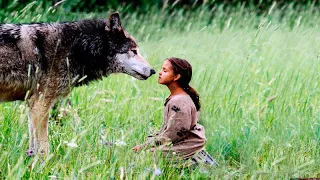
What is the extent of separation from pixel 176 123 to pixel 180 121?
3 centimetres

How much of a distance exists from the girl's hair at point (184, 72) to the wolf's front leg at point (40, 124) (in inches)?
43.9

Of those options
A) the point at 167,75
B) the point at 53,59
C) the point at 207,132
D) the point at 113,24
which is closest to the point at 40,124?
the point at 53,59

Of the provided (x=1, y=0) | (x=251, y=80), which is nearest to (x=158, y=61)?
(x=251, y=80)

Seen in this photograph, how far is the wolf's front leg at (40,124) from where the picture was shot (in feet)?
14.7

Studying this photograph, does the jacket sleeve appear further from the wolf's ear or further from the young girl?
the wolf's ear

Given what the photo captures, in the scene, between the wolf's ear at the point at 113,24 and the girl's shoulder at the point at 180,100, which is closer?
the girl's shoulder at the point at 180,100

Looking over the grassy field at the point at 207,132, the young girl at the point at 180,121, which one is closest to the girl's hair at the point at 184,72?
the young girl at the point at 180,121

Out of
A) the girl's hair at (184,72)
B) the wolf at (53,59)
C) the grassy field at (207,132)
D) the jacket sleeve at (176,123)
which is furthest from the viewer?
the wolf at (53,59)

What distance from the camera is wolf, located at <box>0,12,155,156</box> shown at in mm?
4598

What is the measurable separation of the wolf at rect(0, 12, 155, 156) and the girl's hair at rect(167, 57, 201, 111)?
0.79 m

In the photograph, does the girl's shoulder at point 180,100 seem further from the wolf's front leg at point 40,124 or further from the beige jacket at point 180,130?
the wolf's front leg at point 40,124

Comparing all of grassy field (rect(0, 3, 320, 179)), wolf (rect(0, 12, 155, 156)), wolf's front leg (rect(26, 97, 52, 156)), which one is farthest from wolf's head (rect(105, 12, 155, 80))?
wolf's front leg (rect(26, 97, 52, 156))

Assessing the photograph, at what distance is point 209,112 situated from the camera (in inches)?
204

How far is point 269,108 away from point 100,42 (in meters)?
1.70
